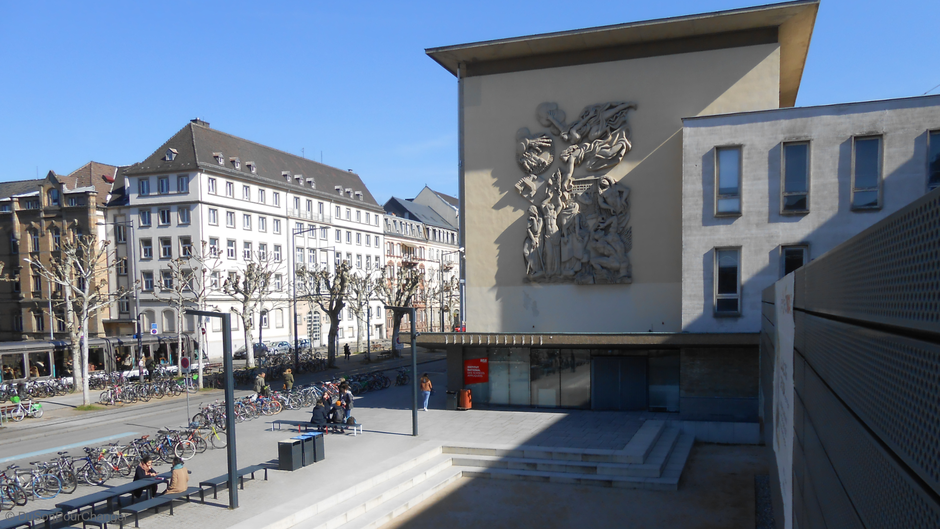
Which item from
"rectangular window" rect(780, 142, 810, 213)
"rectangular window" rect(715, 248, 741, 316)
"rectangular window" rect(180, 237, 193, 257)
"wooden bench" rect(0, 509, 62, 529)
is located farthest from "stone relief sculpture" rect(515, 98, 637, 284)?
"rectangular window" rect(180, 237, 193, 257)

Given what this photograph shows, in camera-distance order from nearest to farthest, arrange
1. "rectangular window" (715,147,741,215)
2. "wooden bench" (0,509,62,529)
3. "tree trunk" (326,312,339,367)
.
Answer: "wooden bench" (0,509,62,529) < "rectangular window" (715,147,741,215) < "tree trunk" (326,312,339,367)

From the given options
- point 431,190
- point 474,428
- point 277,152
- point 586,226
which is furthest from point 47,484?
point 431,190

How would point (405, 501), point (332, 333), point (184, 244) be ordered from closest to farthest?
point (405, 501), point (332, 333), point (184, 244)

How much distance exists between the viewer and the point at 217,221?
5678 cm

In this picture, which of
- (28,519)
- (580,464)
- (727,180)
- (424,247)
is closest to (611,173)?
(727,180)

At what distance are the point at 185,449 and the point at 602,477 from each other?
1177cm

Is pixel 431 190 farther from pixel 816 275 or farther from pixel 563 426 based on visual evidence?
pixel 816 275

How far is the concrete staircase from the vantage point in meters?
14.7

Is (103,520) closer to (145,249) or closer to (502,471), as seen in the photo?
(502,471)

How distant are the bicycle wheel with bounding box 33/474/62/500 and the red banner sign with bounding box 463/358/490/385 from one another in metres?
15.0

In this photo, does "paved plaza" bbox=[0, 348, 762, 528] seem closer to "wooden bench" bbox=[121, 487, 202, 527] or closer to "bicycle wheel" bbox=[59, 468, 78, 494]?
"wooden bench" bbox=[121, 487, 202, 527]

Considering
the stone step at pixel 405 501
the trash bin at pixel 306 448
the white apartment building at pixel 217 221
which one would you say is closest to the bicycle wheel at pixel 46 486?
the trash bin at pixel 306 448

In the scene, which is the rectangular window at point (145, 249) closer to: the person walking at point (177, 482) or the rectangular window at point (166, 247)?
the rectangular window at point (166, 247)

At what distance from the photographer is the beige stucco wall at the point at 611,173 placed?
24.0 m
